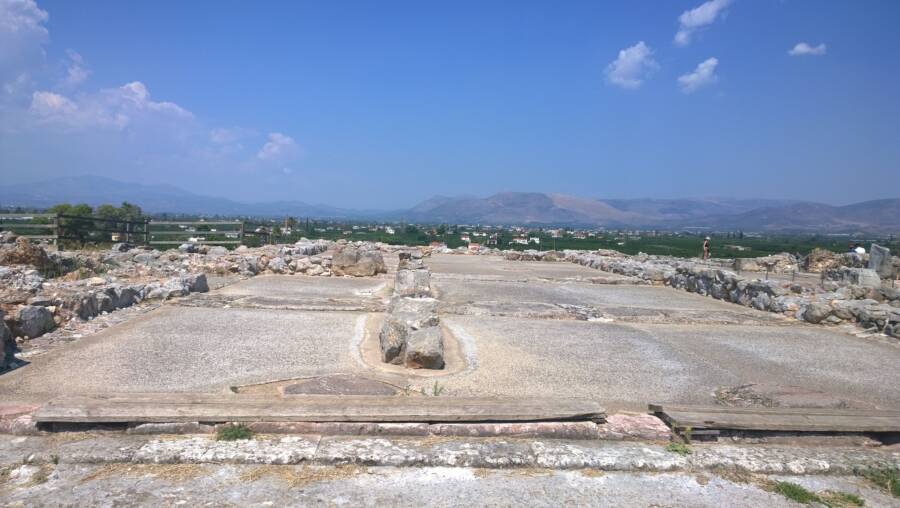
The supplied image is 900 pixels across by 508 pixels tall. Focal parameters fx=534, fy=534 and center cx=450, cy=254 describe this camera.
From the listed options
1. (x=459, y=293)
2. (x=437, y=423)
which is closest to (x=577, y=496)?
(x=437, y=423)

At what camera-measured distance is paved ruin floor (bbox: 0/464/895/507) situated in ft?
10.9

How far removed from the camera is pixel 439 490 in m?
3.52

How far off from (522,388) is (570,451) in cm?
158

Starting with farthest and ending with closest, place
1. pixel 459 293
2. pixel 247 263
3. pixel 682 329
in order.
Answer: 1. pixel 247 263
2. pixel 459 293
3. pixel 682 329

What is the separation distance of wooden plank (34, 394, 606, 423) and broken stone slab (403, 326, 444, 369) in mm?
1488

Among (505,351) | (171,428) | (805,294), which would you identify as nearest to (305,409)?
(171,428)

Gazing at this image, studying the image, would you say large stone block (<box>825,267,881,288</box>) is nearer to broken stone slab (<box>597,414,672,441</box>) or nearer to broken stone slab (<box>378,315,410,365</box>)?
broken stone slab (<box>597,414,672,441</box>)

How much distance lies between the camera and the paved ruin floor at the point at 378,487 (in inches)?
130

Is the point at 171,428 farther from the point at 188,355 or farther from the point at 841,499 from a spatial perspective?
the point at 841,499

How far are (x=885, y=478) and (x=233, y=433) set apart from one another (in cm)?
483

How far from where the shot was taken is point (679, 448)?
13.8 feet

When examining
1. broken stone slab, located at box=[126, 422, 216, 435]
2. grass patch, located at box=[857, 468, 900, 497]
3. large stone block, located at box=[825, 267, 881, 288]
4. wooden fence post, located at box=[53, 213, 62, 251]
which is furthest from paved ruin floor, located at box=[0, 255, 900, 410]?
wooden fence post, located at box=[53, 213, 62, 251]

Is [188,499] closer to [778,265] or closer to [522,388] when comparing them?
[522,388]

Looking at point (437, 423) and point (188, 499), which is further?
point (437, 423)
